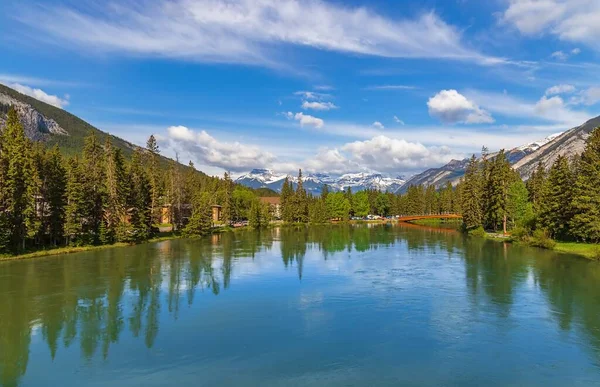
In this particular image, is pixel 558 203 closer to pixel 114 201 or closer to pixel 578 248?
pixel 578 248

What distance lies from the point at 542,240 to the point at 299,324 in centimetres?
4903

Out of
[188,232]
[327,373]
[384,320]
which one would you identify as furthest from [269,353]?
[188,232]

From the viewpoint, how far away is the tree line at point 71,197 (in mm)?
49469

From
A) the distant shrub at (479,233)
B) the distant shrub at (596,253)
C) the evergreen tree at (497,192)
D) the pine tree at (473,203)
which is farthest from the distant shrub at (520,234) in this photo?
the pine tree at (473,203)

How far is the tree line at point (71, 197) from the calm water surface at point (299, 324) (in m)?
7.66

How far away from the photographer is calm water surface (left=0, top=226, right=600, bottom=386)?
17.7 meters

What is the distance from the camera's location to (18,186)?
4925 centimetres

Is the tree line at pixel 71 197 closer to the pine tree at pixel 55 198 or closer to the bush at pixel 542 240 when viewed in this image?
the pine tree at pixel 55 198

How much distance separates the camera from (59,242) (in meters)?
58.3

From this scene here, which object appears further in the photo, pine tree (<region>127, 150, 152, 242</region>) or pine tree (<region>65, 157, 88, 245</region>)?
pine tree (<region>127, 150, 152, 242</region>)

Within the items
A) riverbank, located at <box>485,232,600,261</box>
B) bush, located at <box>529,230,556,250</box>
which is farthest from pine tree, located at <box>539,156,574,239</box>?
riverbank, located at <box>485,232,600,261</box>

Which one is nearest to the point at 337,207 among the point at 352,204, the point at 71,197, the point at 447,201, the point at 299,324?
the point at 352,204

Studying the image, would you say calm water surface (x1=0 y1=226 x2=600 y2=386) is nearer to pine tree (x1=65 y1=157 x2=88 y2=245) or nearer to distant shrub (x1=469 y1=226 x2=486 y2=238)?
pine tree (x1=65 y1=157 x2=88 y2=245)

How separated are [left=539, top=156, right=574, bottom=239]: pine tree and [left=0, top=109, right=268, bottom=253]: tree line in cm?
6056
